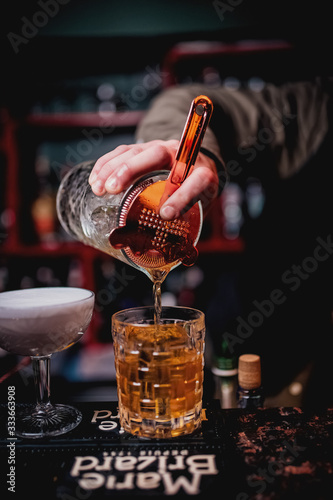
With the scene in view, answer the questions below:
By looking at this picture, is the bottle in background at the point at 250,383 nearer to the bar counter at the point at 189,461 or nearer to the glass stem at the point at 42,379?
the bar counter at the point at 189,461

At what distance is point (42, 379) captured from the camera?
2.99 feet

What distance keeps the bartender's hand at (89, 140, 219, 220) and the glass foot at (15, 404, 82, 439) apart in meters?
0.44

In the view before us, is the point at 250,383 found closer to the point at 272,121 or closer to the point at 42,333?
the point at 42,333

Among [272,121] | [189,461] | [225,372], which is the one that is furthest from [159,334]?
[272,121]

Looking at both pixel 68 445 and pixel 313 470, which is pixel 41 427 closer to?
pixel 68 445

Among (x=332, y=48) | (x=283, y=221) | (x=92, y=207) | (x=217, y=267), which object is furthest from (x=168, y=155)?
(x=332, y=48)

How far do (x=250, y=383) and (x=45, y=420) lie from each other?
44 centimetres

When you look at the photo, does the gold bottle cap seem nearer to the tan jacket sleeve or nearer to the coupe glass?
the coupe glass

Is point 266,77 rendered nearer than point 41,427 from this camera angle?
No

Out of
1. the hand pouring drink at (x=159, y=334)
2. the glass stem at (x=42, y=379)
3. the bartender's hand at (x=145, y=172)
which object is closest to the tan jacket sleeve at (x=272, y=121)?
the bartender's hand at (x=145, y=172)

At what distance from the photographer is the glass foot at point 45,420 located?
82 cm

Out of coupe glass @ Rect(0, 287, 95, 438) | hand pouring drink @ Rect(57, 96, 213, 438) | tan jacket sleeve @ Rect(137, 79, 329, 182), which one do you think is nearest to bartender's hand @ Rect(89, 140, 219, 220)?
hand pouring drink @ Rect(57, 96, 213, 438)

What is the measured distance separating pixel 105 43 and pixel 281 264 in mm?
1632

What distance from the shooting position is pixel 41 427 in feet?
2.74
